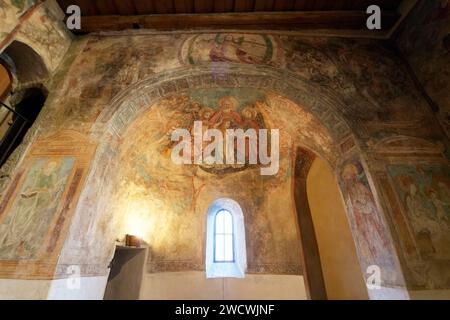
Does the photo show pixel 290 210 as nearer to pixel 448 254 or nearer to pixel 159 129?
pixel 448 254

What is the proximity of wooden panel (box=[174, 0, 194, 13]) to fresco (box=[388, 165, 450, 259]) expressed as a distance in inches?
204

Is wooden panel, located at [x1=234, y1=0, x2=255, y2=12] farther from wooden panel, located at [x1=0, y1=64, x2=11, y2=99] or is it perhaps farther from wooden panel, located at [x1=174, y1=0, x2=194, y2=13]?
wooden panel, located at [x1=0, y1=64, x2=11, y2=99]

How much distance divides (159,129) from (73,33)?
2920mm

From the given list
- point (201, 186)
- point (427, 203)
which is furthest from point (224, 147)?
point (427, 203)

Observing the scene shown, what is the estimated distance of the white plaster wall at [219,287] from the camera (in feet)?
21.2

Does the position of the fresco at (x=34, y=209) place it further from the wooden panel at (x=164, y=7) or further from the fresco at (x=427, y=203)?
the fresco at (x=427, y=203)

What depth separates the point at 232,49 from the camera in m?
4.72

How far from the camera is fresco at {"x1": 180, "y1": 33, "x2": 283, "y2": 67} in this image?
4.65m

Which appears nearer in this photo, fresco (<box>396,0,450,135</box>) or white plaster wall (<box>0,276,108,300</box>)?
white plaster wall (<box>0,276,108,300</box>)

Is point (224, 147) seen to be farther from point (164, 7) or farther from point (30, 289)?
point (30, 289)

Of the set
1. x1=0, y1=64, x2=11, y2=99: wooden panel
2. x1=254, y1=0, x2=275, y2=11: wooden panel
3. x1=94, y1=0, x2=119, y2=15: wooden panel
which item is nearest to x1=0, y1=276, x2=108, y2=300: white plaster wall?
x1=0, y1=64, x2=11, y2=99: wooden panel

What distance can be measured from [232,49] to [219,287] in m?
6.68

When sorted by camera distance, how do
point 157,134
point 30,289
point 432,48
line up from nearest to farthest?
point 30,289 → point 432,48 → point 157,134

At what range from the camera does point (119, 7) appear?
4824 millimetres
